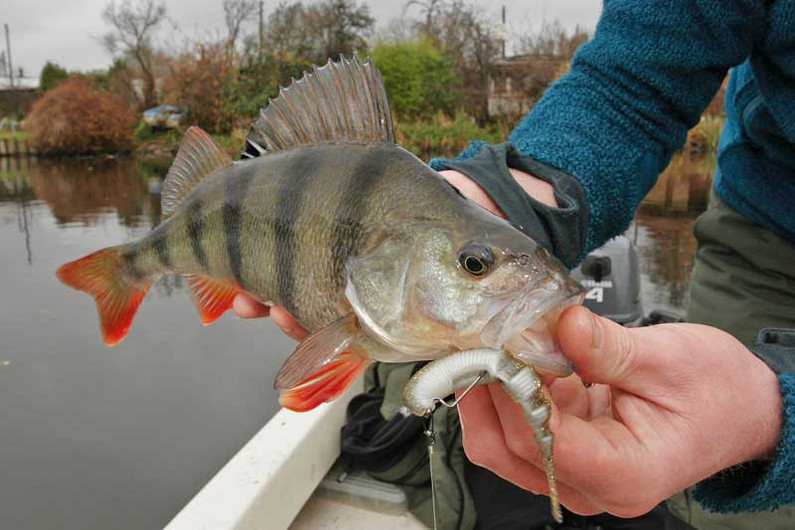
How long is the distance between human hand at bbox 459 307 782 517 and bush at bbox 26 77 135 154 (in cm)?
2525

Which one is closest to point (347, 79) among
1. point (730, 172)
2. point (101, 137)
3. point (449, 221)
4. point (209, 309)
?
point (449, 221)

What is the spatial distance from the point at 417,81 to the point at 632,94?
18.1 m

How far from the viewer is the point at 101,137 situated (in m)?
24.0

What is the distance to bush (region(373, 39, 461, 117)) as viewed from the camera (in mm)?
18953

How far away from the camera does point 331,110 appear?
1.35 meters

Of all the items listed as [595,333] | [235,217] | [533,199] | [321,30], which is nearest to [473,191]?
[533,199]

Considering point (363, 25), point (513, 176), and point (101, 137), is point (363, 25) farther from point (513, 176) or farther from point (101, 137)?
point (513, 176)

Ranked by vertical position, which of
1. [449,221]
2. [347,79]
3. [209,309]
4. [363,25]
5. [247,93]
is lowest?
[209,309]

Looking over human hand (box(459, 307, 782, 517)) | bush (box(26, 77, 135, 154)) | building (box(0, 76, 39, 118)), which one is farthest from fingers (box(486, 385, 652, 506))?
building (box(0, 76, 39, 118))

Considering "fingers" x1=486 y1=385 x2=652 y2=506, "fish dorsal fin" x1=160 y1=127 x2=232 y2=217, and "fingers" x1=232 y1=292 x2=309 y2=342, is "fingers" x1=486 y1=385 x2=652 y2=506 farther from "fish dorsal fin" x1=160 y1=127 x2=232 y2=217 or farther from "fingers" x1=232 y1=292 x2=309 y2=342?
"fish dorsal fin" x1=160 y1=127 x2=232 y2=217

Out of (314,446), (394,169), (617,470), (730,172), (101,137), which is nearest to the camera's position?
(617,470)

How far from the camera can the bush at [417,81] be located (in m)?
19.0

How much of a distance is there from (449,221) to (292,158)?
422 mm

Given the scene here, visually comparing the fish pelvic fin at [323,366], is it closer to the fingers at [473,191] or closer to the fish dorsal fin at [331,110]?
the fish dorsal fin at [331,110]
